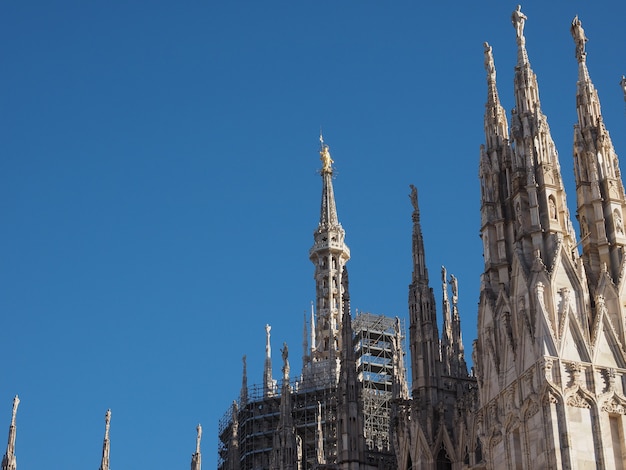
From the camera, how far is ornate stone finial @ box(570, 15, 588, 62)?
137 feet

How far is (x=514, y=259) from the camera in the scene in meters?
36.5

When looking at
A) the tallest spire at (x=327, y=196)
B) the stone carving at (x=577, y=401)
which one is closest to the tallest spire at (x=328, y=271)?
the tallest spire at (x=327, y=196)

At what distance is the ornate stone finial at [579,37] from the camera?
41750 mm

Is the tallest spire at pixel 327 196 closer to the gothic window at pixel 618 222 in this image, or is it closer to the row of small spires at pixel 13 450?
the row of small spires at pixel 13 450

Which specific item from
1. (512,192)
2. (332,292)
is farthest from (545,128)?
(332,292)

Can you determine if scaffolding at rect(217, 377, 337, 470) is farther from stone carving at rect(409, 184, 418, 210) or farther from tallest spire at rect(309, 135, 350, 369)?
stone carving at rect(409, 184, 418, 210)

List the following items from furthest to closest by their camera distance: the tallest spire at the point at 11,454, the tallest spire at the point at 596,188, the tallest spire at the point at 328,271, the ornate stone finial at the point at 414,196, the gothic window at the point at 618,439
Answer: the tallest spire at the point at 328,271
the tallest spire at the point at 11,454
the ornate stone finial at the point at 414,196
the tallest spire at the point at 596,188
the gothic window at the point at 618,439

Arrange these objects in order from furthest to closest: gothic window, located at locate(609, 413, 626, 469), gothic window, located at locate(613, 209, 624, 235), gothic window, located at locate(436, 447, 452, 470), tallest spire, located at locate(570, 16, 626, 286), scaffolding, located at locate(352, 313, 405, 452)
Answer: scaffolding, located at locate(352, 313, 405, 452) < gothic window, located at locate(436, 447, 452, 470) < gothic window, located at locate(613, 209, 624, 235) < tallest spire, located at locate(570, 16, 626, 286) < gothic window, located at locate(609, 413, 626, 469)

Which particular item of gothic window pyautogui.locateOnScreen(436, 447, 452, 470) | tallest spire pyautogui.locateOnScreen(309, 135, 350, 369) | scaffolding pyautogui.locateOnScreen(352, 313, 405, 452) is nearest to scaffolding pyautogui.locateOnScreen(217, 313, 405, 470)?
scaffolding pyautogui.locateOnScreen(352, 313, 405, 452)

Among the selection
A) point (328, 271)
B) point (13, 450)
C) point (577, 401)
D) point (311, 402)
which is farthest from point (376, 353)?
point (577, 401)

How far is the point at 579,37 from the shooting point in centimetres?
4175

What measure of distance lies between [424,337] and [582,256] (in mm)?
11649

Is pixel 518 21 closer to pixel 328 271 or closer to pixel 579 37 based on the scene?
pixel 579 37

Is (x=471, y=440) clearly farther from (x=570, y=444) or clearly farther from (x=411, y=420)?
(x=570, y=444)
